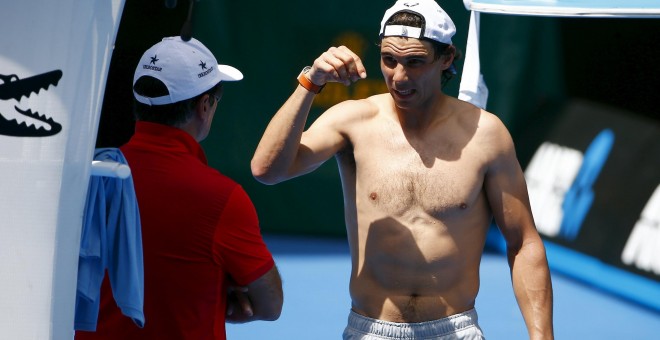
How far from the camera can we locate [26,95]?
8.64 ft

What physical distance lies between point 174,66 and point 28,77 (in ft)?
2.88

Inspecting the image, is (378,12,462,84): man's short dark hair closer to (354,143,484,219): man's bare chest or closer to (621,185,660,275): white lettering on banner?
(354,143,484,219): man's bare chest

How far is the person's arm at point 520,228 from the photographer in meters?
3.93

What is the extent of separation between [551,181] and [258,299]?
237 inches

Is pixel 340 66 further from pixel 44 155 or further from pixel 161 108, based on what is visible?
pixel 44 155

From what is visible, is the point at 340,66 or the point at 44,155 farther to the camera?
the point at 340,66

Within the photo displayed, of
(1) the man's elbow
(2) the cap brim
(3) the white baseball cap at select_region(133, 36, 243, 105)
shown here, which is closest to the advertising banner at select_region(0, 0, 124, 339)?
(3) the white baseball cap at select_region(133, 36, 243, 105)

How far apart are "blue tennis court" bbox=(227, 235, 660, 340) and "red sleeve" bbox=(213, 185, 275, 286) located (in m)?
3.77

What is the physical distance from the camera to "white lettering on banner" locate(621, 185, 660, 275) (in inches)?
309

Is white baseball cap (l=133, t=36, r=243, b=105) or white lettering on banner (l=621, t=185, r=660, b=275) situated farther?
white lettering on banner (l=621, t=185, r=660, b=275)

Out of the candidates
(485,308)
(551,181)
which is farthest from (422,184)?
(551,181)

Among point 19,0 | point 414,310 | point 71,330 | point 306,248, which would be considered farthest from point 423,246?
point 306,248

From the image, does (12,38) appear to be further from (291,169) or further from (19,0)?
(291,169)

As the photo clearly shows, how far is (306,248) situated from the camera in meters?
9.59
